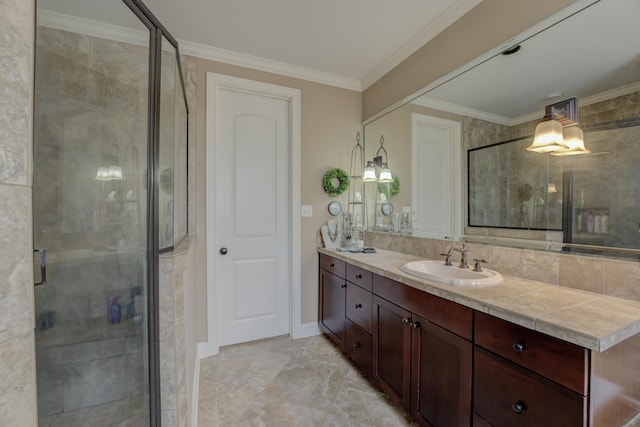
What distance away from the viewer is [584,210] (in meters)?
1.25

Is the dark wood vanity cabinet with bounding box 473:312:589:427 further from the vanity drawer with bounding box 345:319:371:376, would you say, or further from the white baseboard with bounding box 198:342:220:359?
the white baseboard with bounding box 198:342:220:359

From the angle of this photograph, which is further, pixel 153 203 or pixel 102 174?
pixel 153 203

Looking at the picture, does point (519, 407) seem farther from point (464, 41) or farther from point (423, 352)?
point (464, 41)

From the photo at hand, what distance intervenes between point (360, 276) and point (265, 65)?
2.00m

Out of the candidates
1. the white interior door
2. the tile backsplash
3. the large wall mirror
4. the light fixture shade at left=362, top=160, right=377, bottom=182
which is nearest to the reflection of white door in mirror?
the large wall mirror

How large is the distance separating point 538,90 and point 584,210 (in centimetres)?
65

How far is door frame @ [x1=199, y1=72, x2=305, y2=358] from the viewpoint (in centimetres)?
228

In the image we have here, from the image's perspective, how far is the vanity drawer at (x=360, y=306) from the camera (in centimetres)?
188

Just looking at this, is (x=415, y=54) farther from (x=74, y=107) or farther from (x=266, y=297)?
(x=266, y=297)

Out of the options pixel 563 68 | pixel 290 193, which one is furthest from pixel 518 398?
pixel 290 193

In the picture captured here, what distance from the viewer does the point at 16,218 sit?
0.58 metres

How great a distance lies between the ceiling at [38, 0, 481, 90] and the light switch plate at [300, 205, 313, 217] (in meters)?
1.25

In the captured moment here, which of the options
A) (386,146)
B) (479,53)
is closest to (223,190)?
(386,146)

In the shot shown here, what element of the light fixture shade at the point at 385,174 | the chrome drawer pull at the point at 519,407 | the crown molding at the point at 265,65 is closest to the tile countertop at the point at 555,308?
the chrome drawer pull at the point at 519,407
